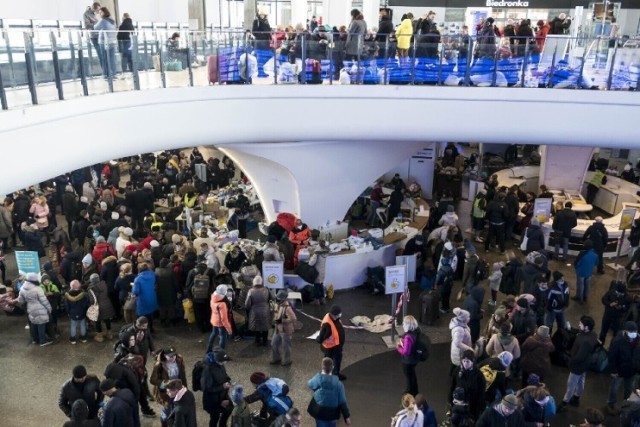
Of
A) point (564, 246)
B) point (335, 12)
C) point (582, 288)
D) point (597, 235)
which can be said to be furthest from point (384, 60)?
point (335, 12)

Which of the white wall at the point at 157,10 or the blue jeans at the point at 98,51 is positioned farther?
the white wall at the point at 157,10

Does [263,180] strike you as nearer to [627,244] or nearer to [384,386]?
[384,386]

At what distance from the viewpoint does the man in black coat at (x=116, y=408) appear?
252 inches

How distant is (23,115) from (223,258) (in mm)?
5267

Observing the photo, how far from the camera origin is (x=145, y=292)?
33.1 feet

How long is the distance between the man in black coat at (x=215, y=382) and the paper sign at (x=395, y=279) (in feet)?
11.8

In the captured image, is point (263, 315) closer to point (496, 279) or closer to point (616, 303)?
point (496, 279)

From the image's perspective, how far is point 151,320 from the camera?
34.7 ft

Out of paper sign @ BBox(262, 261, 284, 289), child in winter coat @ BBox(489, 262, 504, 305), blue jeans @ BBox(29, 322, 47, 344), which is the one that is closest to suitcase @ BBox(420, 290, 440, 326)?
child in winter coat @ BBox(489, 262, 504, 305)

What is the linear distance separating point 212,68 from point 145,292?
178 inches

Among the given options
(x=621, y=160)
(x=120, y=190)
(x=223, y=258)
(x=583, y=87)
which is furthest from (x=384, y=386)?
(x=621, y=160)

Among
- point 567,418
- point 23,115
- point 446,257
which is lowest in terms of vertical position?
point 567,418

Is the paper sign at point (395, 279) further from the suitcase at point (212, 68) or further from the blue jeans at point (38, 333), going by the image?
the blue jeans at point (38, 333)

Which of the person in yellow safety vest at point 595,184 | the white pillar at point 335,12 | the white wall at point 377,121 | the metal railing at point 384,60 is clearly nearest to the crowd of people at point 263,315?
the white wall at point 377,121
